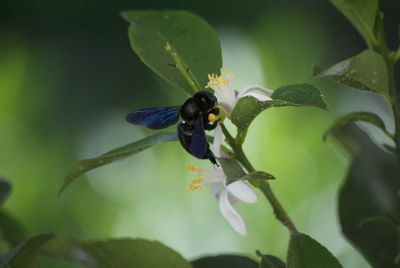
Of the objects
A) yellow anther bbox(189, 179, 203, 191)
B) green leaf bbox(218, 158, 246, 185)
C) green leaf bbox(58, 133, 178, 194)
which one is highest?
green leaf bbox(58, 133, 178, 194)

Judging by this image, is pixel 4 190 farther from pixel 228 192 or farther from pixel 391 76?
pixel 391 76

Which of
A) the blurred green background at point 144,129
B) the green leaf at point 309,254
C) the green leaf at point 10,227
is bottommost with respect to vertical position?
the blurred green background at point 144,129

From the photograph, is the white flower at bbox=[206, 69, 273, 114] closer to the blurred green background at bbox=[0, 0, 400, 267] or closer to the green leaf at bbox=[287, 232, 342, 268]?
the green leaf at bbox=[287, 232, 342, 268]

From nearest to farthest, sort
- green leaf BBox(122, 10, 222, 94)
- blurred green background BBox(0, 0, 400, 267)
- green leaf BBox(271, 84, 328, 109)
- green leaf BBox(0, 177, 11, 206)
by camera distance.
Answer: green leaf BBox(271, 84, 328, 109), green leaf BBox(122, 10, 222, 94), green leaf BBox(0, 177, 11, 206), blurred green background BBox(0, 0, 400, 267)

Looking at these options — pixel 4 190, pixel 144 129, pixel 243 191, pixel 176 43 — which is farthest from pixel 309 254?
pixel 144 129

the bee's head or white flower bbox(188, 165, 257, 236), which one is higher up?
the bee's head

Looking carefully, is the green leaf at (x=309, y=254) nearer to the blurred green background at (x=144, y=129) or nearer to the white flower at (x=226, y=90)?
the white flower at (x=226, y=90)

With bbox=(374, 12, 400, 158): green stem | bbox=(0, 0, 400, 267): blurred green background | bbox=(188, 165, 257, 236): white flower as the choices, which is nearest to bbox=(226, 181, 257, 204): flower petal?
bbox=(188, 165, 257, 236): white flower

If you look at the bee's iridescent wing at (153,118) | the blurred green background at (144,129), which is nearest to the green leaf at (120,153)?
the bee's iridescent wing at (153,118)
